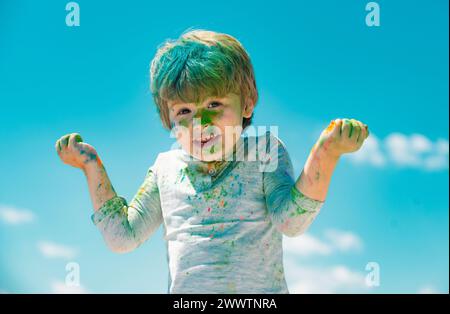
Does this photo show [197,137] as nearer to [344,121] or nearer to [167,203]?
[167,203]

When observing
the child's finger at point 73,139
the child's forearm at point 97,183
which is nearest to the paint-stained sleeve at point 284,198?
the child's forearm at point 97,183

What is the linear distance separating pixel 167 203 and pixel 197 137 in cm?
31

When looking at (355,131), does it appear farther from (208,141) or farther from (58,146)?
(58,146)

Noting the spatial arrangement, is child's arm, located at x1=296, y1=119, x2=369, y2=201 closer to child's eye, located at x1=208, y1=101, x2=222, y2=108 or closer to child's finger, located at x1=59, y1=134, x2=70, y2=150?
child's eye, located at x1=208, y1=101, x2=222, y2=108

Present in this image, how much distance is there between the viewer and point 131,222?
2488 mm

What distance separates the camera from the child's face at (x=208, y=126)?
2395mm

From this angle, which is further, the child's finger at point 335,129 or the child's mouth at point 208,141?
the child's mouth at point 208,141

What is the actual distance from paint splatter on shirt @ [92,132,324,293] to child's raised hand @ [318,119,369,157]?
207mm

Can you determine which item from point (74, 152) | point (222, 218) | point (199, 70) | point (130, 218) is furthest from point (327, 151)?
point (74, 152)

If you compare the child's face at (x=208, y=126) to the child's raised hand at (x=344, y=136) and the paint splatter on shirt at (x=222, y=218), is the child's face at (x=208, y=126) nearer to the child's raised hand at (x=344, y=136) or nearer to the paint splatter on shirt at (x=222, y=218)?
the paint splatter on shirt at (x=222, y=218)

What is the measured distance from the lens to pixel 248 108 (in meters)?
2.68

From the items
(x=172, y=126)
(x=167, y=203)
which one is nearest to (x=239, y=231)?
(x=167, y=203)

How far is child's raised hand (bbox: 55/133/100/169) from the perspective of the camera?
2.44m

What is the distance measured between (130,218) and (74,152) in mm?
348
